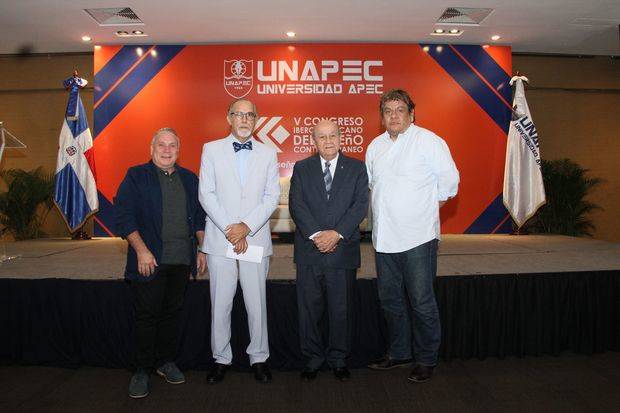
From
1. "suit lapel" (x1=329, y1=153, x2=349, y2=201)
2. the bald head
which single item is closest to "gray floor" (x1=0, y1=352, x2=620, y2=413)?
"suit lapel" (x1=329, y1=153, x2=349, y2=201)

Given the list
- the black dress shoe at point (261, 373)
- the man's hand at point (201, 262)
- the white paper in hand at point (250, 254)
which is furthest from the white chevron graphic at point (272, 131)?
the black dress shoe at point (261, 373)

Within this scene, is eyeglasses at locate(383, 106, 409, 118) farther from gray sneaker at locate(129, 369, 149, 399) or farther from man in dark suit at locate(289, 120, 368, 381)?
gray sneaker at locate(129, 369, 149, 399)

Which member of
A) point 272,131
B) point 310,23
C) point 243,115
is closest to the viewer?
point 243,115

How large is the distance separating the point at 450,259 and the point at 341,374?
68.3 inches

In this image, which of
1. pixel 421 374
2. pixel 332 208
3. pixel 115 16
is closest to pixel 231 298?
pixel 332 208

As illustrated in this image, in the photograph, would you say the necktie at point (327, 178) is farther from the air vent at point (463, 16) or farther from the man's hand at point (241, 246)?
the air vent at point (463, 16)

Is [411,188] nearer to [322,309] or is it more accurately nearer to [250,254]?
[322,309]

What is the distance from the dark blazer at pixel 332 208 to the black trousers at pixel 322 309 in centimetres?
7

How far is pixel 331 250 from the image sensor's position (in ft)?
8.12

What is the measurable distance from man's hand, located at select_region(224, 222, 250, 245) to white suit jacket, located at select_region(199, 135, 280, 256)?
5 centimetres

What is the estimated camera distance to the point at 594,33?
6.32 m

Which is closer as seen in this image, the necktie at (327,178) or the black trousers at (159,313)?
the black trousers at (159,313)

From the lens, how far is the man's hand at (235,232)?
2.38m

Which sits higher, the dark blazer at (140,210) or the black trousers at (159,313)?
the dark blazer at (140,210)
